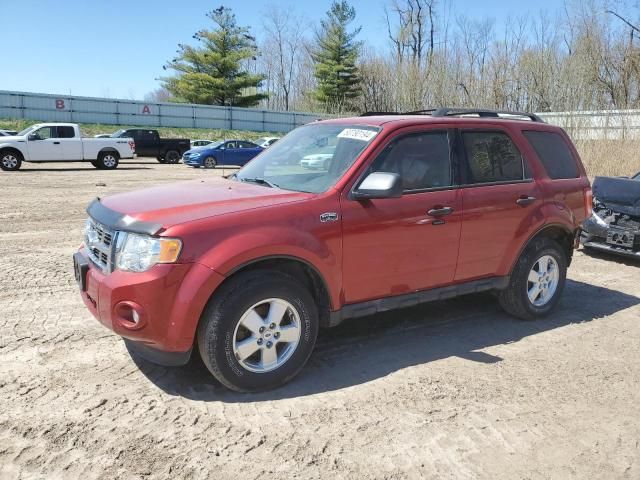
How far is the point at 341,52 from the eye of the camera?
194 ft

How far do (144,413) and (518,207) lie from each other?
3.53 m

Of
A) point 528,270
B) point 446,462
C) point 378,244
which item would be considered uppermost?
point 378,244

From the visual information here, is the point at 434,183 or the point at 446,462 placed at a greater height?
the point at 434,183

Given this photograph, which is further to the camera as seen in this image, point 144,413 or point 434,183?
point 434,183

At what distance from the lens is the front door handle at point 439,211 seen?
439cm

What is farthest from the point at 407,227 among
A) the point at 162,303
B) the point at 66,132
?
the point at 66,132

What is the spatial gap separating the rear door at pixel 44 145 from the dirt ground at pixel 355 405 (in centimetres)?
1794

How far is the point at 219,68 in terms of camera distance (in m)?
53.4

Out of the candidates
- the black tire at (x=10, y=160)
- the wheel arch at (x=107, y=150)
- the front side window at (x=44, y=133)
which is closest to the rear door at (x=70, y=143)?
the front side window at (x=44, y=133)

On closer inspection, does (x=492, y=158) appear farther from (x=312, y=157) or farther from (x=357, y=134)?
(x=312, y=157)

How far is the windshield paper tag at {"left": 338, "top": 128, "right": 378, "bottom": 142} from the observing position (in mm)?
4311

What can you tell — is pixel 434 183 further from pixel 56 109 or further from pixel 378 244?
pixel 56 109

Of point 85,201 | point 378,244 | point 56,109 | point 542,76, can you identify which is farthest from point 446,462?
point 56,109

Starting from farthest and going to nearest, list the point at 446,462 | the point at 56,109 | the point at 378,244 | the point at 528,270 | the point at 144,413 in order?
the point at 56,109 < the point at 528,270 < the point at 378,244 < the point at 144,413 < the point at 446,462
